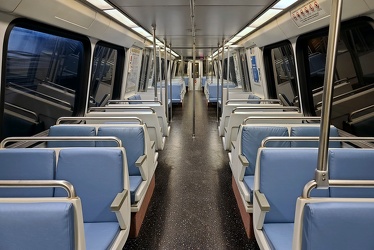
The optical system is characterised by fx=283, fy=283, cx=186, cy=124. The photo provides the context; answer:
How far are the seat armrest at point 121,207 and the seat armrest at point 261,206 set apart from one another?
1.02m

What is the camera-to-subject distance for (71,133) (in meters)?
3.18

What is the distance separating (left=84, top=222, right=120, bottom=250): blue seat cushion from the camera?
6.29 ft

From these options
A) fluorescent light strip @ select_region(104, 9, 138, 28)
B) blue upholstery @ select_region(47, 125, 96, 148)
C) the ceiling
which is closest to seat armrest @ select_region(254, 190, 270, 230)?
blue upholstery @ select_region(47, 125, 96, 148)

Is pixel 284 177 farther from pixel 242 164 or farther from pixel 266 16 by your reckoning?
pixel 266 16

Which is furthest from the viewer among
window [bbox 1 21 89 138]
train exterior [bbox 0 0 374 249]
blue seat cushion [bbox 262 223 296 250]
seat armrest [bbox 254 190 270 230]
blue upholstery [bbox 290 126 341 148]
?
window [bbox 1 21 89 138]

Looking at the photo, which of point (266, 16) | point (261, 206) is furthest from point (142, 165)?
point (266, 16)

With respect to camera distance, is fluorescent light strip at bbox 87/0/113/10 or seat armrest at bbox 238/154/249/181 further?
fluorescent light strip at bbox 87/0/113/10

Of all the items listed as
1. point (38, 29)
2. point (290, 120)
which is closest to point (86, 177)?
point (38, 29)

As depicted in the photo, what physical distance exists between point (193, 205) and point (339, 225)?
227 centimetres

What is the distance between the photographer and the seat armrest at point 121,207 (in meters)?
2.02

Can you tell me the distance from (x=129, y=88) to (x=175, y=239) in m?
5.43

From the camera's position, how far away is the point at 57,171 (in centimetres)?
224

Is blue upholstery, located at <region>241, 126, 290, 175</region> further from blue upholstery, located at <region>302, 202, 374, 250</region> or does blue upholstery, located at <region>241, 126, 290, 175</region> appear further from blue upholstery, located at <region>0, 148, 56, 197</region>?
blue upholstery, located at <region>0, 148, 56, 197</region>

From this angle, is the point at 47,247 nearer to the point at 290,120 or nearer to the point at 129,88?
the point at 290,120
